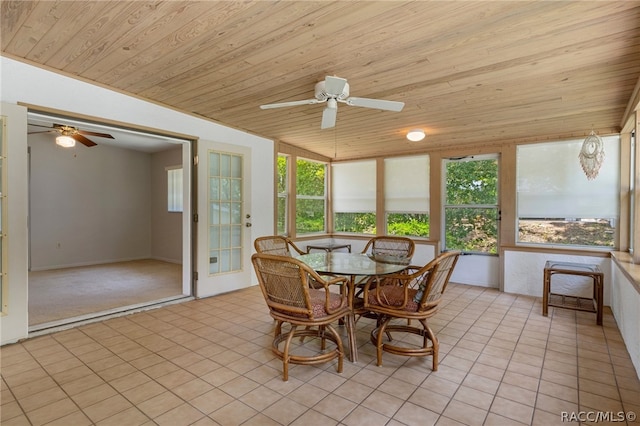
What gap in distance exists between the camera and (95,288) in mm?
4781

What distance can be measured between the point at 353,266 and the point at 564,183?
3.48 meters

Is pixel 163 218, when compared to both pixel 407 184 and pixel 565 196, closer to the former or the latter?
pixel 407 184

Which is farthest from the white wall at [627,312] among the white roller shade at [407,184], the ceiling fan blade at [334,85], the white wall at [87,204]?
the white wall at [87,204]

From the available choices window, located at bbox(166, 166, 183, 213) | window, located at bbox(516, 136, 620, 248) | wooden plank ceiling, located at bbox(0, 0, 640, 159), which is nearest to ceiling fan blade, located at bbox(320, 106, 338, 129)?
wooden plank ceiling, located at bbox(0, 0, 640, 159)

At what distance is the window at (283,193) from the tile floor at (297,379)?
97.9 inches

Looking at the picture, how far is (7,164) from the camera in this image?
2.85 metres

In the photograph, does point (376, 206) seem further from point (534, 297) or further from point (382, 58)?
point (382, 58)

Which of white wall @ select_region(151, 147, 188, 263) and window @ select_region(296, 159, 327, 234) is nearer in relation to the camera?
window @ select_region(296, 159, 327, 234)

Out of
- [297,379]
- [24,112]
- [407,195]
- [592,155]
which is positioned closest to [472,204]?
[407,195]

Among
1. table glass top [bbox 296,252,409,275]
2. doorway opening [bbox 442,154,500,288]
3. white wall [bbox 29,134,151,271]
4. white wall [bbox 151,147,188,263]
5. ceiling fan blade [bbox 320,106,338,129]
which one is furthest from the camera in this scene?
white wall [bbox 151,147,188,263]

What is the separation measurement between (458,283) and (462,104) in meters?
2.95

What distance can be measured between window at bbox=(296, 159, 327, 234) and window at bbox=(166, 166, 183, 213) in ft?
9.45

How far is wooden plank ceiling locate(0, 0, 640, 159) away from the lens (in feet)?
7.09

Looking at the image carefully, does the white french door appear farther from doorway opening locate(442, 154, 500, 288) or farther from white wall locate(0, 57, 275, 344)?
doorway opening locate(442, 154, 500, 288)
